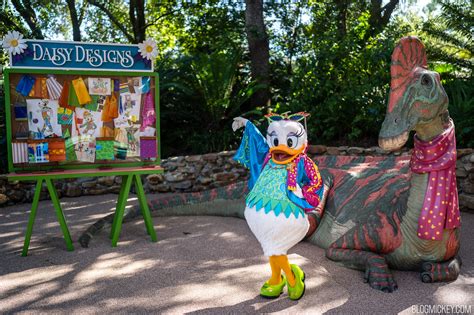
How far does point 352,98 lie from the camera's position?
26.3ft

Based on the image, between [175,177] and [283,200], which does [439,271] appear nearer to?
[283,200]

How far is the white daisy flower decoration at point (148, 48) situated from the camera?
15.9ft

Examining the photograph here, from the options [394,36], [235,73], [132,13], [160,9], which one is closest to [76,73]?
[235,73]

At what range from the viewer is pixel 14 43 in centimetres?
438

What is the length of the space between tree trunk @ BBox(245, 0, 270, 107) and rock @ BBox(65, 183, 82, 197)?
3.94 metres

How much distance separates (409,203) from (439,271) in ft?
1.80

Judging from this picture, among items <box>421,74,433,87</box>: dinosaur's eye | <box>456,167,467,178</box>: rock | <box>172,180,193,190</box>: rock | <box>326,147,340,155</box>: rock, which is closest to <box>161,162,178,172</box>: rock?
<box>172,180,193,190</box>: rock

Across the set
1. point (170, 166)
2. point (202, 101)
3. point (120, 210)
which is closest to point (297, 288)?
point (120, 210)

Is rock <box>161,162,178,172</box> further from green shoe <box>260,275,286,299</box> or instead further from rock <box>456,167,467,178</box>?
green shoe <box>260,275,286,299</box>

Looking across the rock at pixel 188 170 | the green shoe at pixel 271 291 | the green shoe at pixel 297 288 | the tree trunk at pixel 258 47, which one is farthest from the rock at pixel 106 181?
the green shoe at pixel 297 288

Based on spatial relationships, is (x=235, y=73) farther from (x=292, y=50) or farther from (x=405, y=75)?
(x=405, y=75)

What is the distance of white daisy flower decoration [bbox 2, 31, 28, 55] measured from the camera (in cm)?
436

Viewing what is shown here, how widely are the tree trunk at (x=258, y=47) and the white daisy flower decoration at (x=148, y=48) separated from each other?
15.0 ft

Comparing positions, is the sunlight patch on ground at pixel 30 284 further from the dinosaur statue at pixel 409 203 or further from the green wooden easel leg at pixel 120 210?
the dinosaur statue at pixel 409 203
